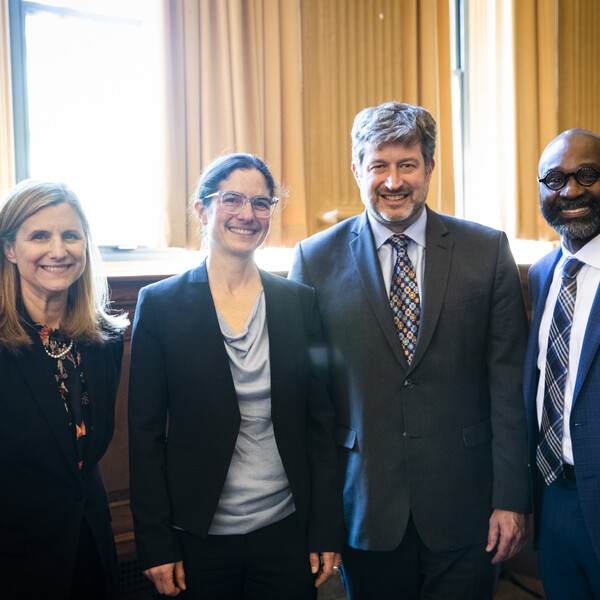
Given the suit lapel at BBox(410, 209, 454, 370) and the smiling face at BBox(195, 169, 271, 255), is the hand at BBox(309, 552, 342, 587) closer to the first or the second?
the suit lapel at BBox(410, 209, 454, 370)

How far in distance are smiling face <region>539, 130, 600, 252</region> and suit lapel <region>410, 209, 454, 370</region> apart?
Answer: 0.32m

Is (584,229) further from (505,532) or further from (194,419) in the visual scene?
(194,419)

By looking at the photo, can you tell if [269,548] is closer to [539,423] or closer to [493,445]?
[493,445]

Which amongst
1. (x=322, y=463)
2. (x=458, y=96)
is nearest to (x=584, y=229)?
(x=322, y=463)

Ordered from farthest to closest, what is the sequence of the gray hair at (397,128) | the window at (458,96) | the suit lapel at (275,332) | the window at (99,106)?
the window at (458,96) < the window at (99,106) < the gray hair at (397,128) < the suit lapel at (275,332)

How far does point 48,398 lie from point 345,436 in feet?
2.57

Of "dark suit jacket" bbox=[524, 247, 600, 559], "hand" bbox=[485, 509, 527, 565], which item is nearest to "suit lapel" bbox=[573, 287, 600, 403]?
"dark suit jacket" bbox=[524, 247, 600, 559]

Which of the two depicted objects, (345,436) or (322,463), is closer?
(322,463)

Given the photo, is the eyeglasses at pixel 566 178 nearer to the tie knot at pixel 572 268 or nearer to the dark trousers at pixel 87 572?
the tie knot at pixel 572 268

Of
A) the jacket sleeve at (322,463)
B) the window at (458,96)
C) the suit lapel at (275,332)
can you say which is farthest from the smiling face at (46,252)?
the window at (458,96)

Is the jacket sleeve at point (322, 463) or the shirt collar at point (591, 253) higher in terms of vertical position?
the shirt collar at point (591, 253)

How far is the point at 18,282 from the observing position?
1494mm

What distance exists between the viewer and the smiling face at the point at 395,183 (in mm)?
1646

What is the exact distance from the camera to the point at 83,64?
8.82 ft
